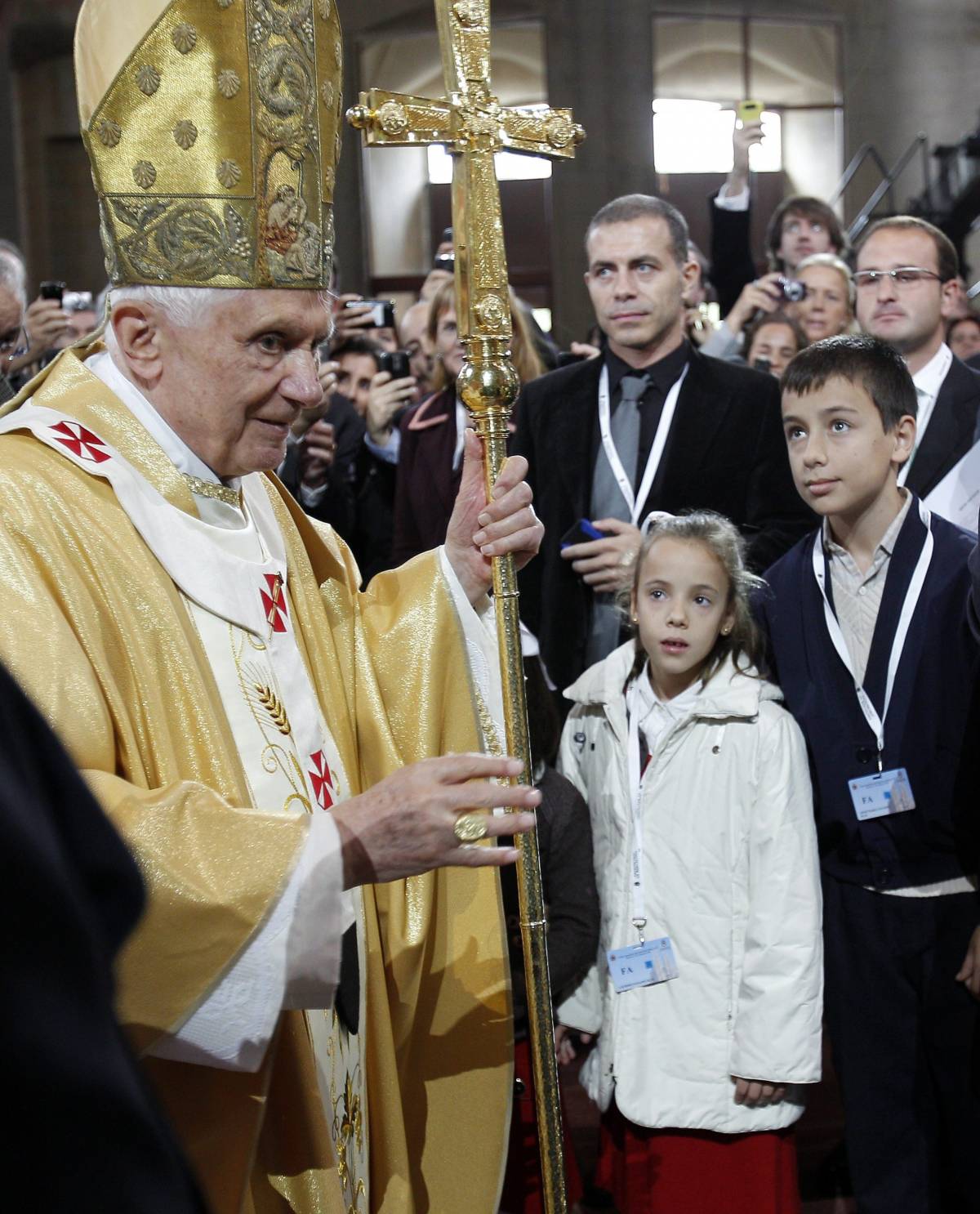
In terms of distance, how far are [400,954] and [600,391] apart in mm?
2114

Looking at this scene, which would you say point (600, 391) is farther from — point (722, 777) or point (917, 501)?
point (722, 777)

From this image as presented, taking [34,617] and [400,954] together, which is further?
[400,954]

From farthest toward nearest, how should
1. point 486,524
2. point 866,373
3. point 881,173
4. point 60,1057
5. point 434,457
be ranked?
point 881,173 → point 434,457 → point 866,373 → point 486,524 → point 60,1057

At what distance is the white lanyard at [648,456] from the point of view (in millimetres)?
3965

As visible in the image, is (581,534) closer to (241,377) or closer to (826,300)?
(241,377)

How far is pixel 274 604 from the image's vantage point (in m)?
2.40

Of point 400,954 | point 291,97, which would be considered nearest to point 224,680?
point 400,954

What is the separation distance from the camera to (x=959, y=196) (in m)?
10.8

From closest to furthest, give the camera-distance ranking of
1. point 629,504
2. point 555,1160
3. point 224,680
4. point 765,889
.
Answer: point 224,680, point 555,1160, point 765,889, point 629,504

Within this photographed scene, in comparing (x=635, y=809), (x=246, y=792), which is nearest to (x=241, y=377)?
(x=246, y=792)

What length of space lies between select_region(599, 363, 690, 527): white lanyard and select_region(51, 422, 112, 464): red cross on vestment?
1.99 m

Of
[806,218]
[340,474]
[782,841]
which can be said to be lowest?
[782,841]

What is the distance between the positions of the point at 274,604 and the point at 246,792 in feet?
1.37

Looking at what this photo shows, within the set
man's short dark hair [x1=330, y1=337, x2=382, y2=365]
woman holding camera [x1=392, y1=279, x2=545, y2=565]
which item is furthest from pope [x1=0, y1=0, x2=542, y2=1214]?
man's short dark hair [x1=330, y1=337, x2=382, y2=365]
